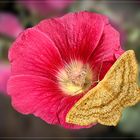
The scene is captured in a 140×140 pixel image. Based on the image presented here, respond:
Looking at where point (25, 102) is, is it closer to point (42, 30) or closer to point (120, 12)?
point (42, 30)

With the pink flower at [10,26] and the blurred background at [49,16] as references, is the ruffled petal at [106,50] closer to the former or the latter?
the blurred background at [49,16]

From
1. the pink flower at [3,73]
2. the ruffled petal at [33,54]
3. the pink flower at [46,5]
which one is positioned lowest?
the pink flower at [3,73]

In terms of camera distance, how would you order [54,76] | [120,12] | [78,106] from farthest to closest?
1. [120,12]
2. [54,76]
3. [78,106]

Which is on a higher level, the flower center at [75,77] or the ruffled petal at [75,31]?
the ruffled petal at [75,31]

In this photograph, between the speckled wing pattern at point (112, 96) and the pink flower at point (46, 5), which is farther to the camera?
the pink flower at point (46, 5)

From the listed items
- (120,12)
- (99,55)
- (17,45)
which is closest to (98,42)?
(99,55)

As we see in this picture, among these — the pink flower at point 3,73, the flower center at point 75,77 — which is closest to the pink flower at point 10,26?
the pink flower at point 3,73

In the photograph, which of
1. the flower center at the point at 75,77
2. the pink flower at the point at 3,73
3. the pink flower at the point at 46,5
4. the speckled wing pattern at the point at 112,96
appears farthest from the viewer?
the pink flower at the point at 46,5
